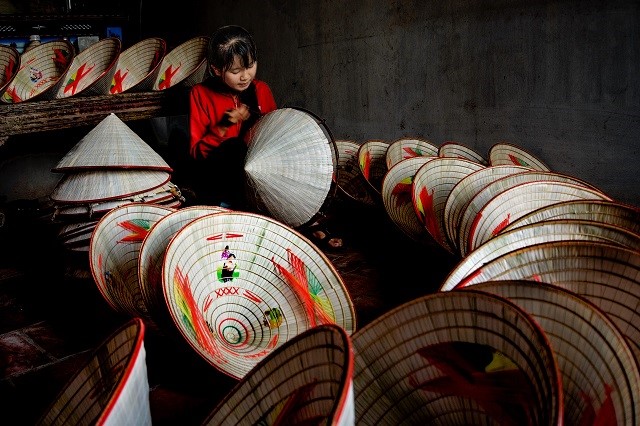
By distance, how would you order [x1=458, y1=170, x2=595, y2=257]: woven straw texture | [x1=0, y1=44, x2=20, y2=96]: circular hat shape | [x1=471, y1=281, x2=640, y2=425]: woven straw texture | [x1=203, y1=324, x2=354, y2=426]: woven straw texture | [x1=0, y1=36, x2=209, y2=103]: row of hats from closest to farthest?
[x1=203, y1=324, x2=354, y2=426]: woven straw texture → [x1=471, y1=281, x2=640, y2=425]: woven straw texture → [x1=458, y1=170, x2=595, y2=257]: woven straw texture → [x1=0, y1=44, x2=20, y2=96]: circular hat shape → [x1=0, y1=36, x2=209, y2=103]: row of hats

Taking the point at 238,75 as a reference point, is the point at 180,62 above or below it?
above

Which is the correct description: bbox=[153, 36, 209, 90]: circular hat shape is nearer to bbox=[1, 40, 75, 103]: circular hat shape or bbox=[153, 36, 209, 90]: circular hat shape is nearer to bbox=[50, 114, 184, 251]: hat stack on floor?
bbox=[1, 40, 75, 103]: circular hat shape

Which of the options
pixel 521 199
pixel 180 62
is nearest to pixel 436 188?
pixel 521 199

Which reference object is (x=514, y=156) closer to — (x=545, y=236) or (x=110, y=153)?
(x=545, y=236)

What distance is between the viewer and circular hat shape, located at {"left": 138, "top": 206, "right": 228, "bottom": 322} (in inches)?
76.2

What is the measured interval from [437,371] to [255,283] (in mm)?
1046

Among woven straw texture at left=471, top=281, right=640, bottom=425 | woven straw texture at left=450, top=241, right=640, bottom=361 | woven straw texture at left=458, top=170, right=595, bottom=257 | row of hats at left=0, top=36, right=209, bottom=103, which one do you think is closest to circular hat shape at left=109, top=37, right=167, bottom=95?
row of hats at left=0, top=36, right=209, bottom=103

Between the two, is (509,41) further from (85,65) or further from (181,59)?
(85,65)

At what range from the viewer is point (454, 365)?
3.74 ft

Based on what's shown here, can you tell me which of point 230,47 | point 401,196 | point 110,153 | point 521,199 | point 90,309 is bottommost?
point 90,309

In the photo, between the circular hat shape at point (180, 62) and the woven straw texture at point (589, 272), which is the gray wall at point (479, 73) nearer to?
the circular hat shape at point (180, 62)

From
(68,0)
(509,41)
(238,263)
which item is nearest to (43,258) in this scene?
(238,263)

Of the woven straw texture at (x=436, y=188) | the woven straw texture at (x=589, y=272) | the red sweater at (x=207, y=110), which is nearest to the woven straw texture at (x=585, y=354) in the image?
the woven straw texture at (x=589, y=272)

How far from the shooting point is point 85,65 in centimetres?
461
